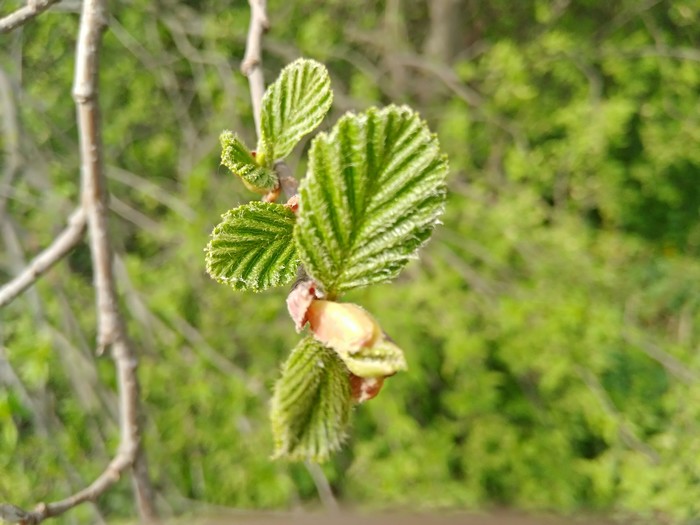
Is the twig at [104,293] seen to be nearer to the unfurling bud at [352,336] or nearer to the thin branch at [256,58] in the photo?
the thin branch at [256,58]

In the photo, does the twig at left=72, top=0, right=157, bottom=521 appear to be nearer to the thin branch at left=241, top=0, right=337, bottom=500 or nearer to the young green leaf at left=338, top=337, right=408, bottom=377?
the thin branch at left=241, top=0, right=337, bottom=500

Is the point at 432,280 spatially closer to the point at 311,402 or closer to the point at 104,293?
the point at 104,293

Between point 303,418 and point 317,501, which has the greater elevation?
point 303,418

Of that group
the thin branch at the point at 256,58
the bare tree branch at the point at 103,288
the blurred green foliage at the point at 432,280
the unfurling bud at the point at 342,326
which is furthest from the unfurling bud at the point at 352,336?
the blurred green foliage at the point at 432,280

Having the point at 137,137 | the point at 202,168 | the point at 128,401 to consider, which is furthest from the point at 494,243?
the point at 128,401

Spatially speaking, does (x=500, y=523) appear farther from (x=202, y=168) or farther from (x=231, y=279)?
(x=202, y=168)

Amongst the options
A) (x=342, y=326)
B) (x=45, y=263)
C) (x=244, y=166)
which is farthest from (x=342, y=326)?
(x=45, y=263)
